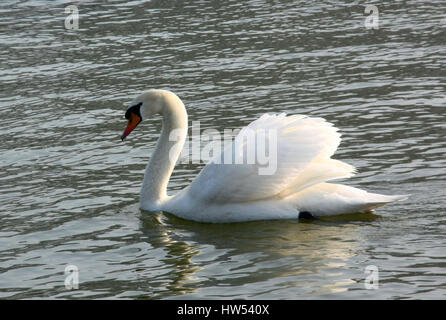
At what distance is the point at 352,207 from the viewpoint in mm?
10078

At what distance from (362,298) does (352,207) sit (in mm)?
2235

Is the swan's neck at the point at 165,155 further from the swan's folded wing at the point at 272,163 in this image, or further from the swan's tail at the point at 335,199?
the swan's tail at the point at 335,199

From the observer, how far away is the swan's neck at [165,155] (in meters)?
11.2

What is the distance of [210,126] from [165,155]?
243cm

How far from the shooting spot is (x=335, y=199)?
398 inches

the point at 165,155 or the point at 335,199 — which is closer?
the point at 335,199

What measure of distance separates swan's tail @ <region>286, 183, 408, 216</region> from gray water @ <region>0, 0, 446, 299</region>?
144 millimetres

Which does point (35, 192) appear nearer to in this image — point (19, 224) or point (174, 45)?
point (19, 224)

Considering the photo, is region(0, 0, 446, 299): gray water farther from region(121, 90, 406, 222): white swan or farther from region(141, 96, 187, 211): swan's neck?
region(141, 96, 187, 211): swan's neck

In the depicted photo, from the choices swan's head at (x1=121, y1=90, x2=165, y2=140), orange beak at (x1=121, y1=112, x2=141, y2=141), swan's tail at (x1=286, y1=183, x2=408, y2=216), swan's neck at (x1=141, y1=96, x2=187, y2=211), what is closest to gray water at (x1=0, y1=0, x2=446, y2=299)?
swan's tail at (x1=286, y1=183, x2=408, y2=216)

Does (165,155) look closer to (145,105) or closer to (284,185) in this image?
(145,105)

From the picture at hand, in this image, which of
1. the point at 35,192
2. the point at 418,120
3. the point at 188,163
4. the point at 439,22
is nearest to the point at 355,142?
the point at 418,120

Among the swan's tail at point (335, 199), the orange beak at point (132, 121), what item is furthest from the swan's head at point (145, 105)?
the swan's tail at point (335, 199)

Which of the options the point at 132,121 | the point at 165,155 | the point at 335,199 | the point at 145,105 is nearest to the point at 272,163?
the point at 335,199
